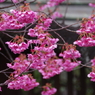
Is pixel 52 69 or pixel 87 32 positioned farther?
pixel 52 69

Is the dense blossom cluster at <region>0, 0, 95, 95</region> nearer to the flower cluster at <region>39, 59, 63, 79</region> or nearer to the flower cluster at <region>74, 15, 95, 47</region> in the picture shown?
the flower cluster at <region>74, 15, 95, 47</region>

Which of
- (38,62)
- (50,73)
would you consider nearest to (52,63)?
(50,73)

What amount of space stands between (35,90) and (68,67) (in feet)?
5.49

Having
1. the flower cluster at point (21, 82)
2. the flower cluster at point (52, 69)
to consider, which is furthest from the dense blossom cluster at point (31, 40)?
the flower cluster at point (52, 69)

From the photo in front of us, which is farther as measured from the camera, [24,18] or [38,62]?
[38,62]

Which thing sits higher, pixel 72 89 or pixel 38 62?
pixel 38 62

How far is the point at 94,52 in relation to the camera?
356 cm

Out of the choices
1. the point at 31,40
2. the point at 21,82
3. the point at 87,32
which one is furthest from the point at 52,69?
the point at 87,32

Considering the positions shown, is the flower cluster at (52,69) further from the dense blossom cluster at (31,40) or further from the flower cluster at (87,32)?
the flower cluster at (87,32)

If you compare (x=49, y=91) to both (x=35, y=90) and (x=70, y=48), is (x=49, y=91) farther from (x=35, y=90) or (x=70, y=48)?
(x=35, y=90)

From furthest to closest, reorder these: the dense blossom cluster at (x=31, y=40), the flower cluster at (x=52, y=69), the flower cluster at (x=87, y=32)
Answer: the flower cluster at (x=52, y=69) → the flower cluster at (x=87, y=32) → the dense blossom cluster at (x=31, y=40)

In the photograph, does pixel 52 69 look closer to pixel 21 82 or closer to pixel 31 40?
pixel 21 82

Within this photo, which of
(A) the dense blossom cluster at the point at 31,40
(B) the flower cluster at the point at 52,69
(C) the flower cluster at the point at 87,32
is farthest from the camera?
(B) the flower cluster at the point at 52,69

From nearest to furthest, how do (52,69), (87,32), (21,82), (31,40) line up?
(87,32), (31,40), (21,82), (52,69)
